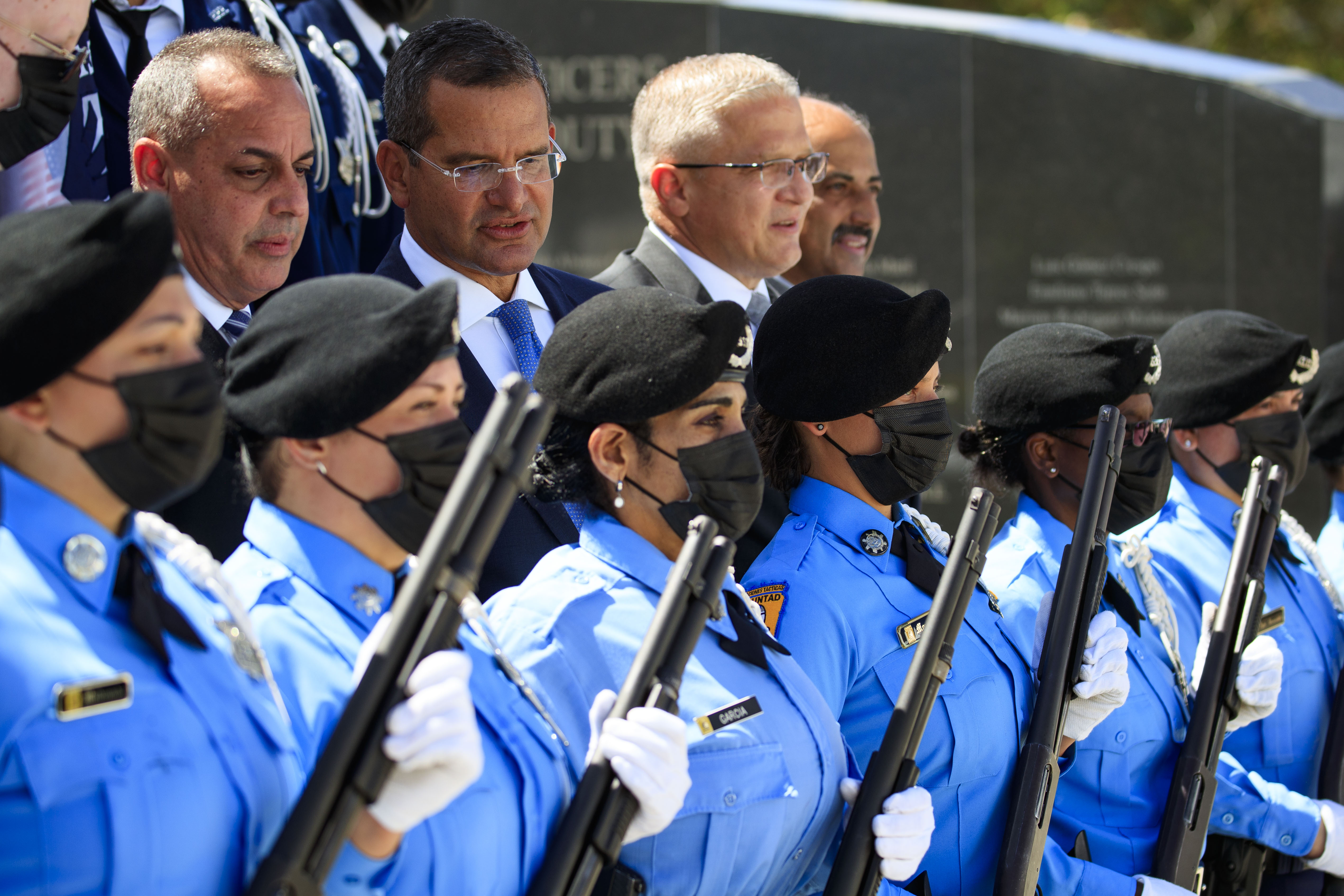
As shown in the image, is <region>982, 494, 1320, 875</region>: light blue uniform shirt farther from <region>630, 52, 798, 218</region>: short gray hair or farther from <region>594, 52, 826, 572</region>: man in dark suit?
<region>630, 52, 798, 218</region>: short gray hair

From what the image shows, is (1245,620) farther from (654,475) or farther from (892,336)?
(654,475)

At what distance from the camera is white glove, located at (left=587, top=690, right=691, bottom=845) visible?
82.6 inches

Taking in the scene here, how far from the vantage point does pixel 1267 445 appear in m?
4.34

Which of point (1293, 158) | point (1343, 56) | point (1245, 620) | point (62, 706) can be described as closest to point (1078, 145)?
point (1293, 158)

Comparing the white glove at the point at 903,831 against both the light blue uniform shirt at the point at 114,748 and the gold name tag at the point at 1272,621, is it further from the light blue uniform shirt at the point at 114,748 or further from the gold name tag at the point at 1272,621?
the gold name tag at the point at 1272,621

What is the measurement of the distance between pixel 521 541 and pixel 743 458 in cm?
75

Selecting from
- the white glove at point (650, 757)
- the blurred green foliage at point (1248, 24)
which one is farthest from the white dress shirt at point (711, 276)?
the blurred green foliage at point (1248, 24)

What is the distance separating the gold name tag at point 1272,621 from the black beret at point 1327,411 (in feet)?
4.25

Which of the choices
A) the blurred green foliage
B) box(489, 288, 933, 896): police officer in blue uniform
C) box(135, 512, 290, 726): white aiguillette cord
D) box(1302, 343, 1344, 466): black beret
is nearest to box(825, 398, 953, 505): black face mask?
box(489, 288, 933, 896): police officer in blue uniform

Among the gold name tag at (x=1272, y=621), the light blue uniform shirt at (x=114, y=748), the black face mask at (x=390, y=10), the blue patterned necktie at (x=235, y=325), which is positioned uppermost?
the black face mask at (x=390, y=10)

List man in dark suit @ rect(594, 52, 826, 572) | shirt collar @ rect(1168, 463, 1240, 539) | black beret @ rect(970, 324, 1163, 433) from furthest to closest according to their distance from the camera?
man in dark suit @ rect(594, 52, 826, 572), shirt collar @ rect(1168, 463, 1240, 539), black beret @ rect(970, 324, 1163, 433)

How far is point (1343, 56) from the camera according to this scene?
1655 cm

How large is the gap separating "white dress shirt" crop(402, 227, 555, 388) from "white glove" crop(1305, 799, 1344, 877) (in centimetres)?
255

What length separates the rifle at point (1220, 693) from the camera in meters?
3.39
